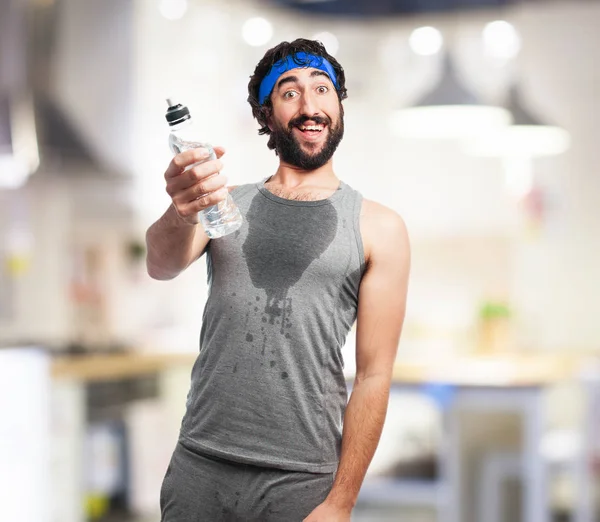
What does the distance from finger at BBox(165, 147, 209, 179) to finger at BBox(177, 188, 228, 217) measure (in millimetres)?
27

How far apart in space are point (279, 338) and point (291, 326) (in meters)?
0.01

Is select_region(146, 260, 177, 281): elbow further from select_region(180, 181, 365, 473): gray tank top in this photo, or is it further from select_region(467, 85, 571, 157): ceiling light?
select_region(467, 85, 571, 157): ceiling light

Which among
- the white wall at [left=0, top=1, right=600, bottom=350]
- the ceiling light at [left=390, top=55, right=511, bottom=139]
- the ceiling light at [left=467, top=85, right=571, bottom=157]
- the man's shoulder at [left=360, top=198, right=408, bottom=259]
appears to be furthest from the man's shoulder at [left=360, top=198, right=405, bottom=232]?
the ceiling light at [left=467, top=85, right=571, bottom=157]

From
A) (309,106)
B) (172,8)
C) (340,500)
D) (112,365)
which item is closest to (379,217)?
(309,106)

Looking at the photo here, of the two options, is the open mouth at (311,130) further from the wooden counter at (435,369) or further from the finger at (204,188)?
the wooden counter at (435,369)

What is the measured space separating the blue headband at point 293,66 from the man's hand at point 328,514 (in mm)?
353

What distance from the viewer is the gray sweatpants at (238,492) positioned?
87 centimetres

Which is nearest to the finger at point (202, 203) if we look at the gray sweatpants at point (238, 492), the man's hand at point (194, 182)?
the man's hand at point (194, 182)

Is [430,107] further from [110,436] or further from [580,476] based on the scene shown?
[110,436]

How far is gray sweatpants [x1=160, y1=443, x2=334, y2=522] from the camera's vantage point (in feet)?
2.85

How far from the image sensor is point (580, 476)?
4.00 meters

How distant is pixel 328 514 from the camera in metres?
0.85

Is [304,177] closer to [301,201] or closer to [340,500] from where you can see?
[301,201]

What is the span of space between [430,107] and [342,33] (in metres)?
2.04
